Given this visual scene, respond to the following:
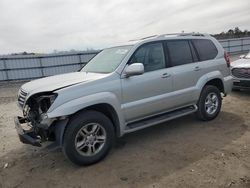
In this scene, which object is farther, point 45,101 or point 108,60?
point 108,60

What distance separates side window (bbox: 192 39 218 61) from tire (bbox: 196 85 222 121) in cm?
67

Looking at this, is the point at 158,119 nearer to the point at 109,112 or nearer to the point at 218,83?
the point at 109,112

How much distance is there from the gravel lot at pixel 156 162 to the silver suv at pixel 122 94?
34 centimetres

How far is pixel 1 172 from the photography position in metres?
4.35

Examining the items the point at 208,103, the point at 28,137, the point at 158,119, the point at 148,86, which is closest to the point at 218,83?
the point at 208,103

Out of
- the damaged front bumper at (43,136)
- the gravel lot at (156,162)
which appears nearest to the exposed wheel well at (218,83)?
the gravel lot at (156,162)

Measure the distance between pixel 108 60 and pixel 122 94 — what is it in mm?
981

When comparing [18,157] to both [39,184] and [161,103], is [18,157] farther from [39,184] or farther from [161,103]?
[161,103]

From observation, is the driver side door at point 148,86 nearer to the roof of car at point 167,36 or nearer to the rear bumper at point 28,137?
the roof of car at point 167,36

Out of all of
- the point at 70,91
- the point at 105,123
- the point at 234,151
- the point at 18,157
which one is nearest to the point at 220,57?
the point at 234,151

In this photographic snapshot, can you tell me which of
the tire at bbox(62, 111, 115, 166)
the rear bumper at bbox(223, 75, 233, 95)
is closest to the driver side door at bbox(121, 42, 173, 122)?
the tire at bbox(62, 111, 115, 166)

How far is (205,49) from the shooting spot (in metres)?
6.19

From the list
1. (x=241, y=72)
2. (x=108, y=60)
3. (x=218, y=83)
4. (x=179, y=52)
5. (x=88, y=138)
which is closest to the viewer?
(x=88, y=138)

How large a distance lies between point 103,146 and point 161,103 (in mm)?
1418
